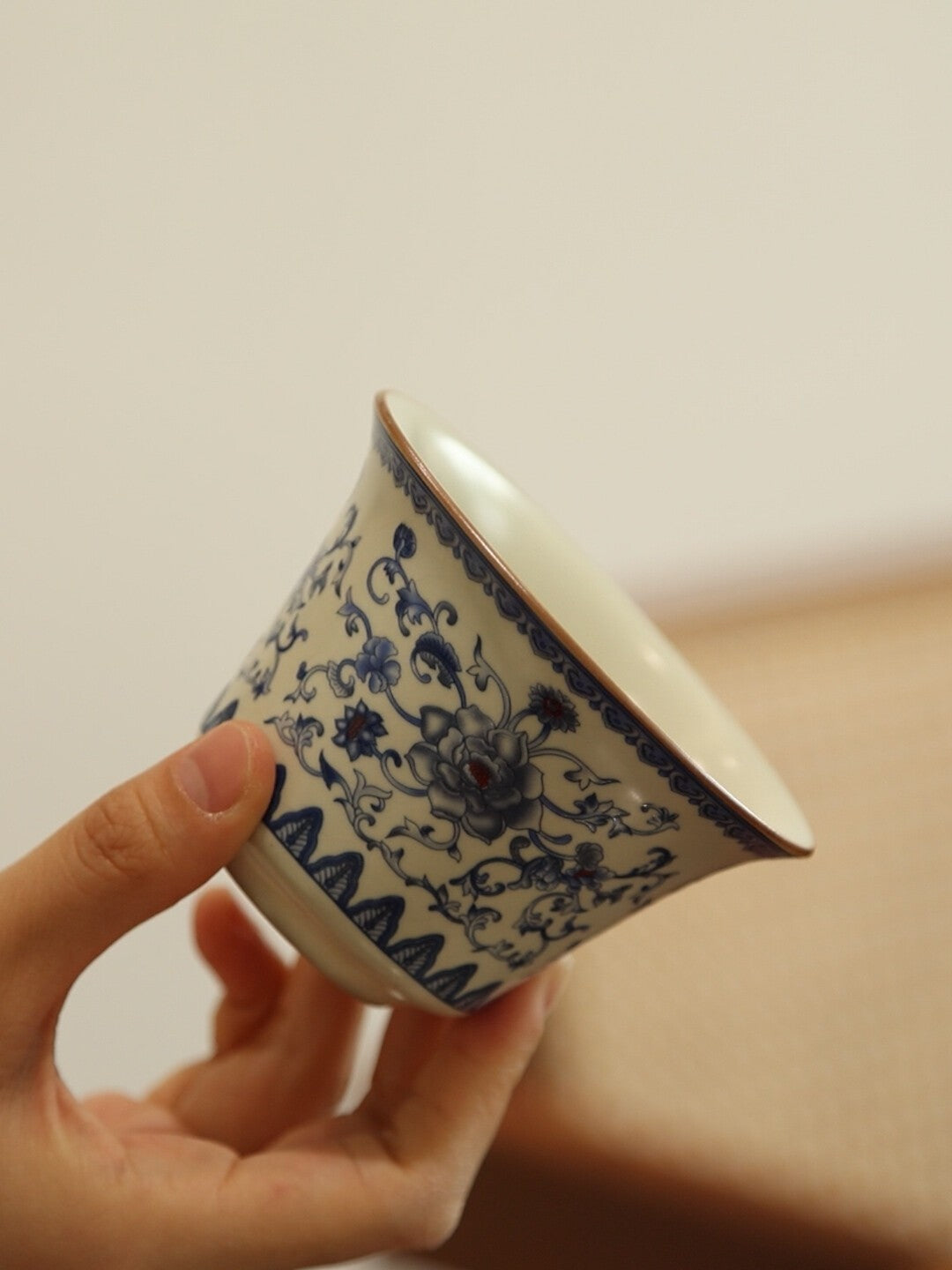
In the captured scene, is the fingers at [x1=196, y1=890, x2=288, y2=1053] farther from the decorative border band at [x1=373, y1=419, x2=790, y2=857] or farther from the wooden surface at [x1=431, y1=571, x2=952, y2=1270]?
the decorative border band at [x1=373, y1=419, x2=790, y2=857]

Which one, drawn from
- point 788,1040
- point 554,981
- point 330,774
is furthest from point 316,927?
point 788,1040

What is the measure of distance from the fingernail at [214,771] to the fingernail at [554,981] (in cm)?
23

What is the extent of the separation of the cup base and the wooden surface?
1.19 feet

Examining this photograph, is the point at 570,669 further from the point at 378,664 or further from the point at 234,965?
the point at 234,965

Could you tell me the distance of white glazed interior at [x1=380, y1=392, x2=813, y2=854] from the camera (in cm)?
50

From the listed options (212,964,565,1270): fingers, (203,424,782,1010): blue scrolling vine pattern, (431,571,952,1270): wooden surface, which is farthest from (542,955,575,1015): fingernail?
(431,571,952,1270): wooden surface

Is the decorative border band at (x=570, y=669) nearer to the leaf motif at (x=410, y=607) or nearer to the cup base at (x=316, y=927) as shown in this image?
the leaf motif at (x=410, y=607)

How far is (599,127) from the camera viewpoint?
1.06 m

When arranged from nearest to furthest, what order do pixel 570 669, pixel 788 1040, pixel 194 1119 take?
pixel 570 669 < pixel 194 1119 < pixel 788 1040

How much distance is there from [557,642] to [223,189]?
783 mm

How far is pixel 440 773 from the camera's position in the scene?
1.29 ft

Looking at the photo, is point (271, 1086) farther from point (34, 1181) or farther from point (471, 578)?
point (471, 578)

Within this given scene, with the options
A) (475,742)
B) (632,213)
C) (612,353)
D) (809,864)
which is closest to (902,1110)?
(809,864)

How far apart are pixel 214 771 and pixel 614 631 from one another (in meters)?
0.23
